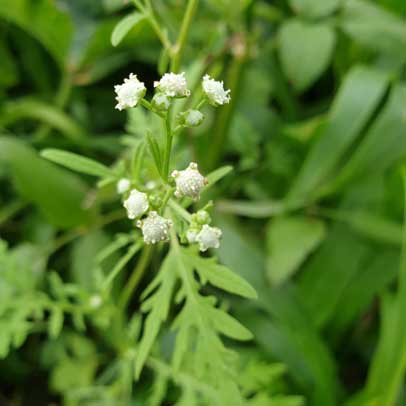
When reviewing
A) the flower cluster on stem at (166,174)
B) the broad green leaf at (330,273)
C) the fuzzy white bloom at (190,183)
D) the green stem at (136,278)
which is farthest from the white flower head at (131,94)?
the broad green leaf at (330,273)

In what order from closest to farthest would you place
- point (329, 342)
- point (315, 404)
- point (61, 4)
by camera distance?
point (315, 404)
point (329, 342)
point (61, 4)

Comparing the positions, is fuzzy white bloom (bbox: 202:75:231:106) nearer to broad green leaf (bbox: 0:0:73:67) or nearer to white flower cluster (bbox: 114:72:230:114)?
white flower cluster (bbox: 114:72:230:114)

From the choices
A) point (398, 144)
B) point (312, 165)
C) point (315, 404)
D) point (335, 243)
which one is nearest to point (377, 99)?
point (398, 144)

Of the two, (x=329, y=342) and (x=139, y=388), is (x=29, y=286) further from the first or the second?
(x=329, y=342)

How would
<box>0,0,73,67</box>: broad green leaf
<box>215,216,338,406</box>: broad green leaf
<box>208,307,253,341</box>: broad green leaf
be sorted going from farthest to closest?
<box>0,0,73,67</box>: broad green leaf, <box>215,216,338,406</box>: broad green leaf, <box>208,307,253,341</box>: broad green leaf

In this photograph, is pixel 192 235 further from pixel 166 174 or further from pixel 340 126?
pixel 340 126

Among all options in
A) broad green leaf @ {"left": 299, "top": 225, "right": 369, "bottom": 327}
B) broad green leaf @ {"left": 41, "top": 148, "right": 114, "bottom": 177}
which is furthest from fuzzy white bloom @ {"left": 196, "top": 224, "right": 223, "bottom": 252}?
broad green leaf @ {"left": 299, "top": 225, "right": 369, "bottom": 327}
